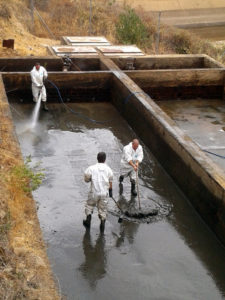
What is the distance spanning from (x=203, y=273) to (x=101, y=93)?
1036 centimetres

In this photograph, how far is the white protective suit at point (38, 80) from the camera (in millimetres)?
16703

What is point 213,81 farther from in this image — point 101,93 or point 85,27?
point 85,27

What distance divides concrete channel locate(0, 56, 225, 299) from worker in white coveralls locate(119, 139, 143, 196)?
0.41 meters

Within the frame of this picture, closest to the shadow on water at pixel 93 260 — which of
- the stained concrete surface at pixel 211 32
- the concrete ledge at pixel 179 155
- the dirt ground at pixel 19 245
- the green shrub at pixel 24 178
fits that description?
the dirt ground at pixel 19 245

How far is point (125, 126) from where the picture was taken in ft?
54.5

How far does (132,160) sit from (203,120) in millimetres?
6826

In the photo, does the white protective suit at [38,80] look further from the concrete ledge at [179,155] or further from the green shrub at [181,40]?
the green shrub at [181,40]

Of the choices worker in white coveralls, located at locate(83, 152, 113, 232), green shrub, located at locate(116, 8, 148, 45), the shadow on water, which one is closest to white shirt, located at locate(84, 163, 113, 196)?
worker in white coveralls, located at locate(83, 152, 113, 232)

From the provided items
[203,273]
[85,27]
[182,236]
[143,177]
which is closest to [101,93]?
[143,177]

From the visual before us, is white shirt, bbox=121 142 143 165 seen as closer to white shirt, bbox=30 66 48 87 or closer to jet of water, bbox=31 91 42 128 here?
jet of water, bbox=31 91 42 128

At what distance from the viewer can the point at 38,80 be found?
16812 mm

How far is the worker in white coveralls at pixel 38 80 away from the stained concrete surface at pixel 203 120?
14.5ft

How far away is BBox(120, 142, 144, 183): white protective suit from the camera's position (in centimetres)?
1159

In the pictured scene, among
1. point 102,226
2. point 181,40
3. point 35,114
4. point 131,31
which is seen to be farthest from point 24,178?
point 181,40
